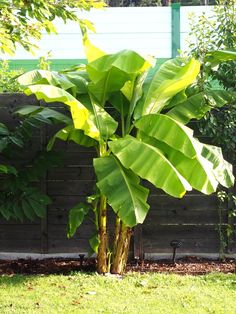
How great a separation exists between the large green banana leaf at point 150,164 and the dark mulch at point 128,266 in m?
1.72

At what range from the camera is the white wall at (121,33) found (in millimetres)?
14211

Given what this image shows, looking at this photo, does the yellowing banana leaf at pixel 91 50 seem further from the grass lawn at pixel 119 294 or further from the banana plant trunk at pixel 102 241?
the grass lawn at pixel 119 294

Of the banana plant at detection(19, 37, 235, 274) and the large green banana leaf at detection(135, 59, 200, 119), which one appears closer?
the banana plant at detection(19, 37, 235, 274)

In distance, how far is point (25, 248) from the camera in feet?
22.9

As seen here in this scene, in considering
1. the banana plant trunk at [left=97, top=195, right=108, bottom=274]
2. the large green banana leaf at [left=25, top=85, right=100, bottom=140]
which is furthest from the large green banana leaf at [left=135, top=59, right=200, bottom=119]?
the banana plant trunk at [left=97, top=195, right=108, bottom=274]

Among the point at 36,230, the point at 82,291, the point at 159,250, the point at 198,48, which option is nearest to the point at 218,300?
the point at 82,291

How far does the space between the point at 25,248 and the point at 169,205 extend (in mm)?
2037

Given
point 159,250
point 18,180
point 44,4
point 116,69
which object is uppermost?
point 44,4

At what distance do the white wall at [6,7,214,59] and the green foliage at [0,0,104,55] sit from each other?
856 centimetres

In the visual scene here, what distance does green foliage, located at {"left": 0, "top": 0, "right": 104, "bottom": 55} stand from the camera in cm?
489

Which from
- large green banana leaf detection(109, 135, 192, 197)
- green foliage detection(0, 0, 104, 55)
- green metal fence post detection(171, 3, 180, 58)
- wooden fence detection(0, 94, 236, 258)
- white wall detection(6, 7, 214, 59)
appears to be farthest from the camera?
white wall detection(6, 7, 214, 59)

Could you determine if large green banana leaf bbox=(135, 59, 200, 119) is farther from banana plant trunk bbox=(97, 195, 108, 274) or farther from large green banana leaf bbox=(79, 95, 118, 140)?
banana plant trunk bbox=(97, 195, 108, 274)

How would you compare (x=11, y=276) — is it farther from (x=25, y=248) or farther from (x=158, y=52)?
(x=158, y=52)

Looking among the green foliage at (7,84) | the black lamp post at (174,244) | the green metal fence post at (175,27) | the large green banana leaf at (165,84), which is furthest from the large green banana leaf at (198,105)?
the green metal fence post at (175,27)
